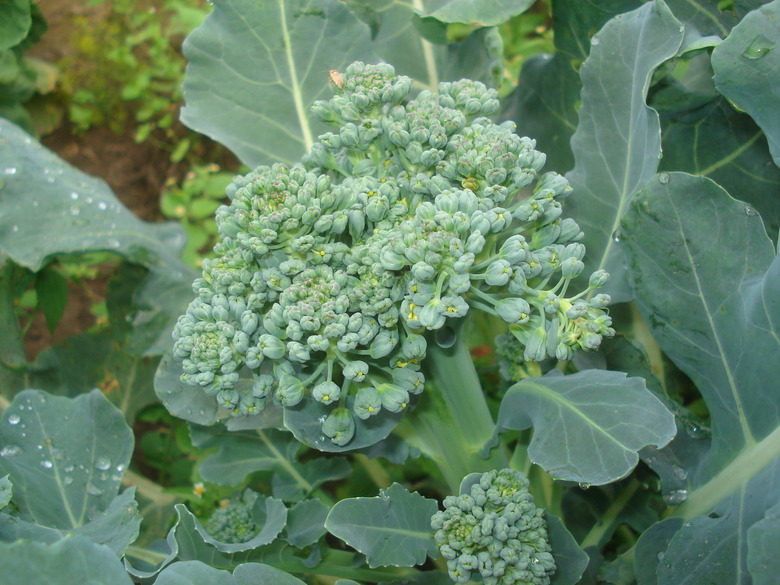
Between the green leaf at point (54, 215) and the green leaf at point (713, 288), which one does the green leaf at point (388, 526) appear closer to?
the green leaf at point (713, 288)

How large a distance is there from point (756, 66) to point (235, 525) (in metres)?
1.50

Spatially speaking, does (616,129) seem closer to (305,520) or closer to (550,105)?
(550,105)

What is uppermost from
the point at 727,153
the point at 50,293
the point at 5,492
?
the point at 727,153

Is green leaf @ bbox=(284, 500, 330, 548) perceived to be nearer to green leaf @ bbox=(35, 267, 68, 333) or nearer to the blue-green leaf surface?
the blue-green leaf surface

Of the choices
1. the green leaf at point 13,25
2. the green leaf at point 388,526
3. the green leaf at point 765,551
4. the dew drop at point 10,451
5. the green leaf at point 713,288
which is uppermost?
the green leaf at point 713,288

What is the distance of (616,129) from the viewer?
1.45m

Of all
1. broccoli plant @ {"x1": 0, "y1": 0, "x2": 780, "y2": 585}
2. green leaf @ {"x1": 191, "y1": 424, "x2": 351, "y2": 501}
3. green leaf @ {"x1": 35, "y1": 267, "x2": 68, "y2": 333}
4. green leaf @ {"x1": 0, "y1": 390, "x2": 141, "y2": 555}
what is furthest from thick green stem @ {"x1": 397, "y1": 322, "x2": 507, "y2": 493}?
green leaf @ {"x1": 35, "y1": 267, "x2": 68, "y2": 333}

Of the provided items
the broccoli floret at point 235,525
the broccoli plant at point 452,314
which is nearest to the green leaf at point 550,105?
the broccoli plant at point 452,314

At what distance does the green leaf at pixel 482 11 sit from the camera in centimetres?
159

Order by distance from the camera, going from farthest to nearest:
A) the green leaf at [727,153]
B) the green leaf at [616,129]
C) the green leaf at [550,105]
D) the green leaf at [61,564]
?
the green leaf at [550,105], the green leaf at [727,153], the green leaf at [616,129], the green leaf at [61,564]

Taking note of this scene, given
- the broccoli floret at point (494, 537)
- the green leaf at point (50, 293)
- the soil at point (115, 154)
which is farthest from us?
the soil at point (115, 154)

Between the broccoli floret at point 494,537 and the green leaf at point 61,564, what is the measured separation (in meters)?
0.55

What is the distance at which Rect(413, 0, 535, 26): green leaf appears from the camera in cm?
159

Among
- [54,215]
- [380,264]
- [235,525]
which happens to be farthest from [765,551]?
[54,215]
